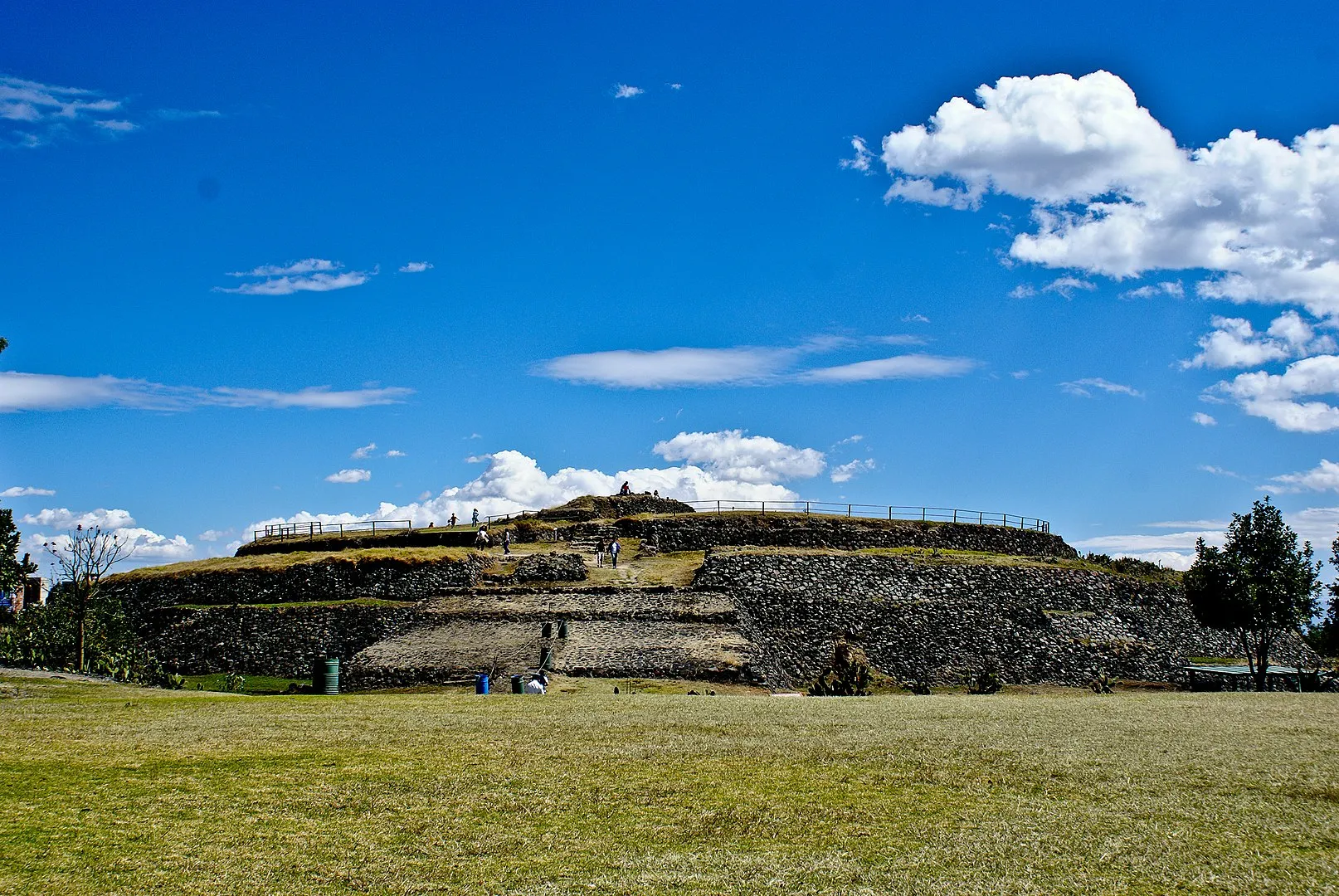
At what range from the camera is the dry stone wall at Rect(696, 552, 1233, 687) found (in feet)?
142

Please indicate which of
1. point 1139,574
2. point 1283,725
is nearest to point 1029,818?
point 1283,725

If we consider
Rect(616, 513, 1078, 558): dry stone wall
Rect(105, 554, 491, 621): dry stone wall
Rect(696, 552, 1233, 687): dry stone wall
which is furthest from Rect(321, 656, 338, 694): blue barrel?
Rect(616, 513, 1078, 558): dry stone wall

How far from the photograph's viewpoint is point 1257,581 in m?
40.4

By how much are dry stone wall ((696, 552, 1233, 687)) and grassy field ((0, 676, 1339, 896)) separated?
20441 millimetres

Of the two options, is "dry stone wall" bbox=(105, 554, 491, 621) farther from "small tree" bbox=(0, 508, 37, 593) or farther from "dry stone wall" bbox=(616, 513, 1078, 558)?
"small tree" bbox=(0, 508, 37, 593)

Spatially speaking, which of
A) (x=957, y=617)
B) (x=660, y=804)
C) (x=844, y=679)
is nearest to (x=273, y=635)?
(x=844, y=679)

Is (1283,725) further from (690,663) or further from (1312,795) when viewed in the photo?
(690,663)

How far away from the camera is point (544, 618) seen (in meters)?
42.1

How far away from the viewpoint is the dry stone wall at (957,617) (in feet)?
142

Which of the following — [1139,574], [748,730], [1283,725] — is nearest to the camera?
[748,730]

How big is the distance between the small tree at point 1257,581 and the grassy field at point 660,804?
1974 cm

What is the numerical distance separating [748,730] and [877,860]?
29.3ft

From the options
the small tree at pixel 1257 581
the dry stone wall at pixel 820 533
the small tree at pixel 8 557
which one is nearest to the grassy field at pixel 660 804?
the small tree at pixel 8 557

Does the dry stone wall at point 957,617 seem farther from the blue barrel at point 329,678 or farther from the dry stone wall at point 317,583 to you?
the blue barrel at point 329,678
